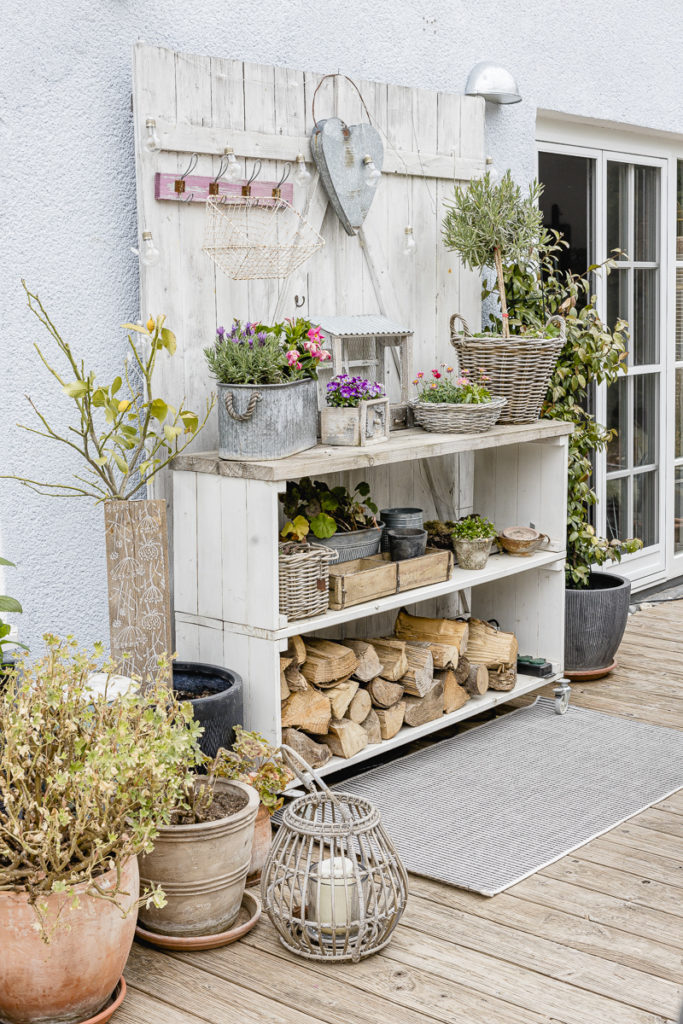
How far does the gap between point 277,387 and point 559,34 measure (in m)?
2.50

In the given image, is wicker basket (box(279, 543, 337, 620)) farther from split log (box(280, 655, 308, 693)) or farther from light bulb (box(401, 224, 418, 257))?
light bulb (box(401, 224, 418, 257))

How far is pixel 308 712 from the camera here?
10.8 ft

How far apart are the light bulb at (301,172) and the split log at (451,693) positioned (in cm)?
155

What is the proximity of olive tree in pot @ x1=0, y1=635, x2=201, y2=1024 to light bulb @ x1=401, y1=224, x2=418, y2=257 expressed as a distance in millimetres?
1986

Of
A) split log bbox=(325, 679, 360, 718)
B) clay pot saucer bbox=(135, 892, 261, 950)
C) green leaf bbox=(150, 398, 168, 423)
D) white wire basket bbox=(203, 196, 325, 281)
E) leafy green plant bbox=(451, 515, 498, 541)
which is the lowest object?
clay pot saucer bbox=(135, 892, 261, 950)

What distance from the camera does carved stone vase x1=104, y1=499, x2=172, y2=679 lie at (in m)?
2.91

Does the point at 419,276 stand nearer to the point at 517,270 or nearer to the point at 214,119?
the point at 517,270

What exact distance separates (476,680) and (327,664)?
693 millimetres

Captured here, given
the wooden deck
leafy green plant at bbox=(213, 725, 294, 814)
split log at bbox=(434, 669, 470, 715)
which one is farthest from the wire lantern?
split log at bbox=(434, 669, 470, 715)

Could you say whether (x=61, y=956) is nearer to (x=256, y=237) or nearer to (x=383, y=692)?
(x=383, y=692)

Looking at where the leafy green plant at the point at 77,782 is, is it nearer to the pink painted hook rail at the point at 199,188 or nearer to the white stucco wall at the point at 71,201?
the white stucco wall at the point at 71,201

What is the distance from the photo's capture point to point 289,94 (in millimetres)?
3482

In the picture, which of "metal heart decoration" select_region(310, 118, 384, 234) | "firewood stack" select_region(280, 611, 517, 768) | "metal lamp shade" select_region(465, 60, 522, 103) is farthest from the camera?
"metal lamp shade" select_region(465, 60, 522, 103)

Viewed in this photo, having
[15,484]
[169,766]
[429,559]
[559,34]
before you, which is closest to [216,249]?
[15,484]
